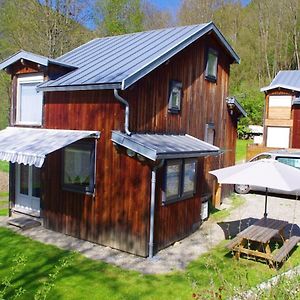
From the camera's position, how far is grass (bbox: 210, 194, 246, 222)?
→ 14.9 metres

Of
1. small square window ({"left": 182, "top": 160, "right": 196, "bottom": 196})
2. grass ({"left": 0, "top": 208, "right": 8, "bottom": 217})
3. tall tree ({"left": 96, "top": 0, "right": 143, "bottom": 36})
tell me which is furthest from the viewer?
tall tree ({"left": 96, "top": 0, "right": 143, "bottom": 36})

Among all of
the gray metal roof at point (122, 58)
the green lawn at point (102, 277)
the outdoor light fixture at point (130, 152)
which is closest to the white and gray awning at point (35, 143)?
the outdoor light fixture at point (130, 152)

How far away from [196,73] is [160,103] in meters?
2.97

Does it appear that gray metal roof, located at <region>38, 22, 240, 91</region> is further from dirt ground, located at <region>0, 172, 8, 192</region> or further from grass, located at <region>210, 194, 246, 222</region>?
dirt ground, located at <region>0, 172, 8, 192</region>

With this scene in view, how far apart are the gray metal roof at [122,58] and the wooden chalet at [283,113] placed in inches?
726

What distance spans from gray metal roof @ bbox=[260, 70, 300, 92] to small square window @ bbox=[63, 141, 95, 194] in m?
24.6

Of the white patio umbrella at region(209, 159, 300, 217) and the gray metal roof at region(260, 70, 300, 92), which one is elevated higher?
the gray metal roof at region(260, 70, 300, 92)

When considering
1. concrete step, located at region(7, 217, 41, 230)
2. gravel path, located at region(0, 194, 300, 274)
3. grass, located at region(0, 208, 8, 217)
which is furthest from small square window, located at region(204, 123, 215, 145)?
grass, located at region(0, 208, 8, 217)

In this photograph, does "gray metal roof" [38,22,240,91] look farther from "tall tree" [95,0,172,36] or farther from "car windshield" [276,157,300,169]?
"tall tree" [95,0,172,36]

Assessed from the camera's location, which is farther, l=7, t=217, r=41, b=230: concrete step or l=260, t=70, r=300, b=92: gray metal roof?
l=260, t=70, r=300, b=92: gray metal roof

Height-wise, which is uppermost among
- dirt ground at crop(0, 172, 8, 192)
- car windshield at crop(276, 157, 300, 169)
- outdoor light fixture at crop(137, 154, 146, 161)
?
outdoor light fixture at crop(137, 154, 146, 161)

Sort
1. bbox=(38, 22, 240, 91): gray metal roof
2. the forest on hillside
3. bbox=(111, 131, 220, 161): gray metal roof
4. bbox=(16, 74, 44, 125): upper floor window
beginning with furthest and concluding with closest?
the forest on hillside → bbox=(16, 74, 44, 125): upper floor window → bbox=(38, 22, 240, 91): gray metal roof → bbox=(111, 131, 220, 161): gray metal roof

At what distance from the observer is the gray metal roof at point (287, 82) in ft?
105

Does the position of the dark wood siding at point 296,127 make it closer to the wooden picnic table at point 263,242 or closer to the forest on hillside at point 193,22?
the forest on hillside at point 193,22
